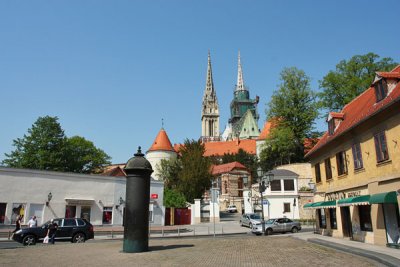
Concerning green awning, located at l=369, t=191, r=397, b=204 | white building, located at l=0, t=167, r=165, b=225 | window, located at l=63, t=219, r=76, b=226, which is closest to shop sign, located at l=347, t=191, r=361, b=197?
green awning, located at l=369, t=191, r=397, b=204

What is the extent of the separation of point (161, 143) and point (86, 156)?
69.3 ft

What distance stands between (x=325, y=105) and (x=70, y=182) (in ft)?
117

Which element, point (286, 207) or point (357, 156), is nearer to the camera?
point (357, 156)

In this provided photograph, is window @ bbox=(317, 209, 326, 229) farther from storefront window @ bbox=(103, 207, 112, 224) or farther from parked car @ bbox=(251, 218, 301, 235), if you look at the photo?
storefront window @ bbox=(103, 207, 112, 224)

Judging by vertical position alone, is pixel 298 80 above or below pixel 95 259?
above

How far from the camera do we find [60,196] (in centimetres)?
3197

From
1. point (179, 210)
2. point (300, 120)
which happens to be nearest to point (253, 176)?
point (300, 120)

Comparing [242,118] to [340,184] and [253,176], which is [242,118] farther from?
[340,184]

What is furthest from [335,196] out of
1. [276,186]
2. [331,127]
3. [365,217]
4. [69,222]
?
[276,186]

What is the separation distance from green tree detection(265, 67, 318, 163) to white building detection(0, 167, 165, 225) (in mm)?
24701

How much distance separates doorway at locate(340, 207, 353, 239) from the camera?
867 inches

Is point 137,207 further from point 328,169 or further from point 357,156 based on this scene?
point 328,169

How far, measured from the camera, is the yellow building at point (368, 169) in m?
16.3

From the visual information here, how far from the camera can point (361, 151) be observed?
64.1ft
